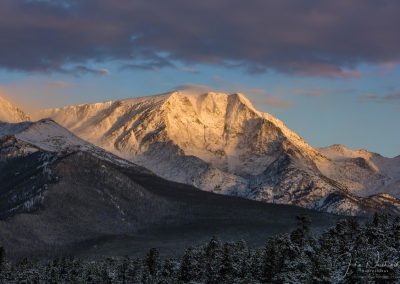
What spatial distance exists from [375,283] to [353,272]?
4310 millimetres

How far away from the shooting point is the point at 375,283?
19962 centimetres

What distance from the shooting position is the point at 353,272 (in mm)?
199875
